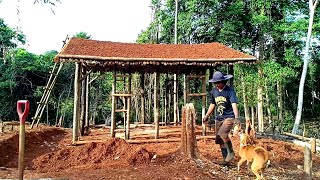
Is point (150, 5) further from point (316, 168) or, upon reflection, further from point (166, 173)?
point (166, 173)

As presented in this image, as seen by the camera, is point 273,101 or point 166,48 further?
point 273,101

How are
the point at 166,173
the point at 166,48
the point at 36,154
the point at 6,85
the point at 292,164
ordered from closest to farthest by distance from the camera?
the point at 166,173 < the point at 292,164 < the point at 36,154 < the point at 166,48 < the point at 6,85

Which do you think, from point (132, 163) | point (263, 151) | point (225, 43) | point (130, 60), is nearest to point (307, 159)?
point (263, 151)

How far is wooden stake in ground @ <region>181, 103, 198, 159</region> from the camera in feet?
23.4

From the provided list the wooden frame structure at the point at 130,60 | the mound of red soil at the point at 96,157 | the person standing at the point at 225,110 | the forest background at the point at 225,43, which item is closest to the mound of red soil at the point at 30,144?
the mound of red soil at the point at 96,157

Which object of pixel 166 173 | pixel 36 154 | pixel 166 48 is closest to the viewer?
pixel 166 173

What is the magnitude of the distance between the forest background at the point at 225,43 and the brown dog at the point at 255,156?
14163mm

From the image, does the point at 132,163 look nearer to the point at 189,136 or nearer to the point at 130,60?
the point at 189,136

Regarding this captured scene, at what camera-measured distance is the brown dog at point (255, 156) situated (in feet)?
19.7

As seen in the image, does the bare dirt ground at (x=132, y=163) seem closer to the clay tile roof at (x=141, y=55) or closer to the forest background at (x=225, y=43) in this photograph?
the clay tile roof at (x=141, y=55)

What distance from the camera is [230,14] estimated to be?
23.0m

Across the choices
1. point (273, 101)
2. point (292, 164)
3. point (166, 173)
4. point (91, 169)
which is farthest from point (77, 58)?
point (273, 101)

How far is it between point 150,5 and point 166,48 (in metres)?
12.4

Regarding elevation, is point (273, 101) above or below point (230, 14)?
below
